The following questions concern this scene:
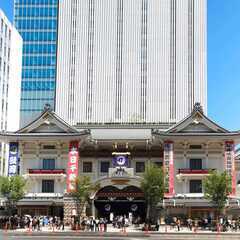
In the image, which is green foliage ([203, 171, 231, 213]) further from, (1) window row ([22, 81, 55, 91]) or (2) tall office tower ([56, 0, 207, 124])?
(1) window row ([22, 81, 55, 91])

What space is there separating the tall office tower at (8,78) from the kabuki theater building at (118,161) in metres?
22.6

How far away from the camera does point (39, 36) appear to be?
13000 cm

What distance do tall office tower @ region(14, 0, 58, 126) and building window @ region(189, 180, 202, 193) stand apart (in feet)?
213

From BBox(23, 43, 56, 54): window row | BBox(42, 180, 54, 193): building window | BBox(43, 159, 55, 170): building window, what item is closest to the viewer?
BBox(42, 180, 54, 193): building window

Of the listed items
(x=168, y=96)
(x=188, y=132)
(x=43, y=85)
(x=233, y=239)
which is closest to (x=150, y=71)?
(x=168, y=96)

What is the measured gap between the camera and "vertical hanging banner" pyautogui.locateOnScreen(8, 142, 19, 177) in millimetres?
67794

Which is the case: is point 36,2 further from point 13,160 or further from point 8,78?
point 13,160

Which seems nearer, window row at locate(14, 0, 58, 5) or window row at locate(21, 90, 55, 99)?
window row at locate(21, 90, 55, 99)

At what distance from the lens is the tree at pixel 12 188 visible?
61.1 m

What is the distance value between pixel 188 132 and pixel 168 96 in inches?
1858

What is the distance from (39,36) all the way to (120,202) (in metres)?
68.8

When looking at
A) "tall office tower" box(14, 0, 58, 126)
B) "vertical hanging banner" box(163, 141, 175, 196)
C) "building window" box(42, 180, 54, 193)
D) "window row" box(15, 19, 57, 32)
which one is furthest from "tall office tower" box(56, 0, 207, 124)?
"building window" box(42, 180, 54, 193)

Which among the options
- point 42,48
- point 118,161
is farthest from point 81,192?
point 42,48

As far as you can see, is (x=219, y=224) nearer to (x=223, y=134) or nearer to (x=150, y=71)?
(x=223, y=134)
